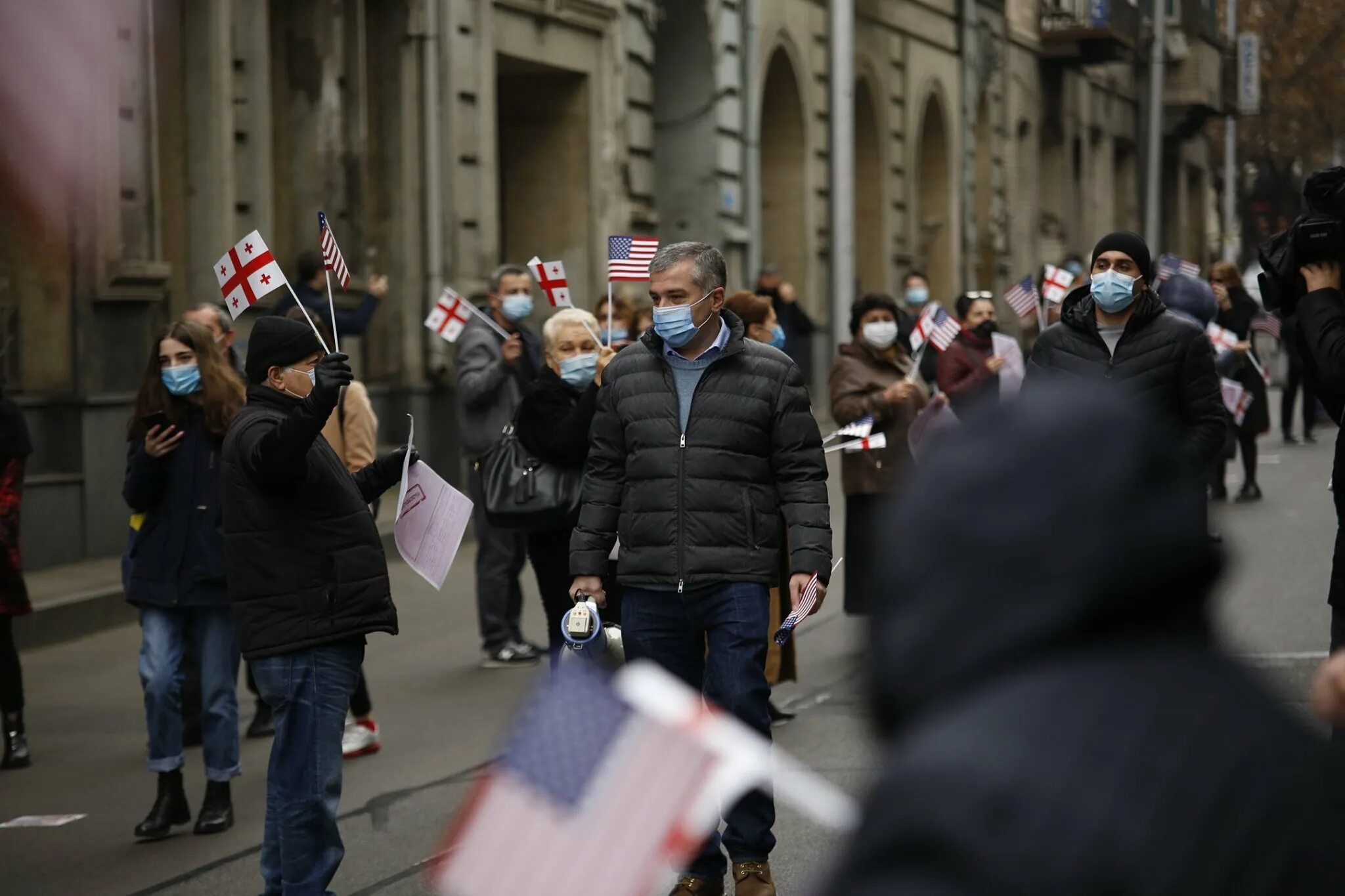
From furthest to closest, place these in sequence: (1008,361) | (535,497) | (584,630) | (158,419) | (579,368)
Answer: (1008,361) → (535,497) → (579,368) → (158,419) → (584,630)

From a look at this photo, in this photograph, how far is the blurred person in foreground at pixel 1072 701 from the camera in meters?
1.59

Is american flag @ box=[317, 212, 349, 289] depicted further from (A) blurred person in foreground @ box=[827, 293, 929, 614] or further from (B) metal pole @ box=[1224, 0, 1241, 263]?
(B) metal pole @ box=[1224, 0, 1241, 263]

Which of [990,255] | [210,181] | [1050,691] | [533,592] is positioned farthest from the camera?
[990,255]

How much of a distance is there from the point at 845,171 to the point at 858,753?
593 inches

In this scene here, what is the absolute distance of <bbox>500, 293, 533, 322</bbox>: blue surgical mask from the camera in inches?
417

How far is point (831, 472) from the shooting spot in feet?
63.4

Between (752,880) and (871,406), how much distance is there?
12.9 feet

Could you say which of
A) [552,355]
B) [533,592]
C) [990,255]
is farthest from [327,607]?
[990,255]

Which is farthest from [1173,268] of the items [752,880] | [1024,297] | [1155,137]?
[1155,137]

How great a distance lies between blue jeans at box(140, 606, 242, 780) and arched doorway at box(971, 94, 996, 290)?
96.7 ft

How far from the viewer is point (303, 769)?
5531 mm

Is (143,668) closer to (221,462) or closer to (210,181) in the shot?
(221,462)

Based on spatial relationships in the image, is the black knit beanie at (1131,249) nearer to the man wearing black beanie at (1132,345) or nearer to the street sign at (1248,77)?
the man wearing black beanie at (1132,345)

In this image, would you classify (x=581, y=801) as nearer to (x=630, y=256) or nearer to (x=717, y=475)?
(x=717, y=475)
